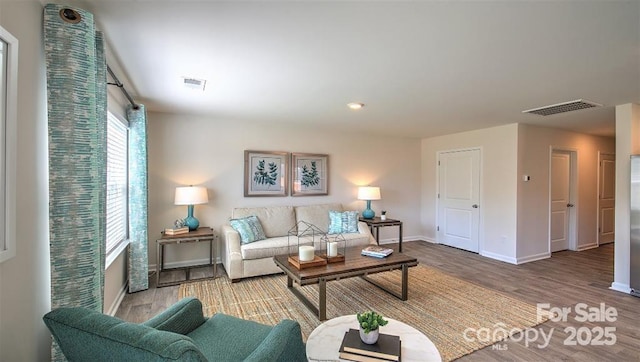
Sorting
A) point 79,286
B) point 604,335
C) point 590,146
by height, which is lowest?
point 604,335

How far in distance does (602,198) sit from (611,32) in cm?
571

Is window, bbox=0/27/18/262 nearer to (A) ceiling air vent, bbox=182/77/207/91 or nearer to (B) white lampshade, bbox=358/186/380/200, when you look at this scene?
(A) ceiling air vent, bbox=182/77/207/91

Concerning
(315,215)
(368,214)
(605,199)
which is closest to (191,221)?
(315,215)

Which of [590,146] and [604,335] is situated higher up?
[590,146]

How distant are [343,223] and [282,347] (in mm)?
3536

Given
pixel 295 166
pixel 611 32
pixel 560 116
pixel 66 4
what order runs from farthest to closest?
1. pixel 295 166
2. pixel 560 116
3. pixel 611 32
4. pixel 66 4

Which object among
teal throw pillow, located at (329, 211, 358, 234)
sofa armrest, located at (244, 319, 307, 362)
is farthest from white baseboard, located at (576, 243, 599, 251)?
sofa armrest, located at (244, 319, 307, 362)

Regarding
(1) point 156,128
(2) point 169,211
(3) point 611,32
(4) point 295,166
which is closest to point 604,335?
(3) point 611,32

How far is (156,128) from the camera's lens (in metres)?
4.22

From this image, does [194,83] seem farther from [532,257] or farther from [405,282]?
[532,257]

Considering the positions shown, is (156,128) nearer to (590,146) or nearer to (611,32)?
(611,32)

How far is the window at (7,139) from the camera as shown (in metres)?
1.21

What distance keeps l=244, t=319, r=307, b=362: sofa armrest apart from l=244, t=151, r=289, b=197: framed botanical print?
346cm

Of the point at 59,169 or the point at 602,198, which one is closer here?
the point at 59,169
